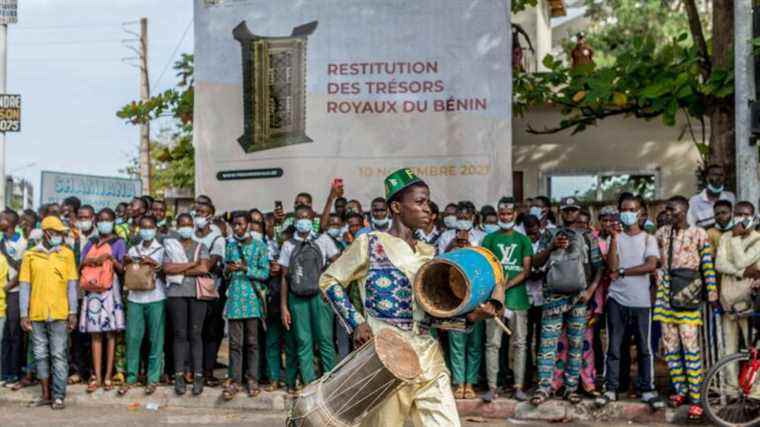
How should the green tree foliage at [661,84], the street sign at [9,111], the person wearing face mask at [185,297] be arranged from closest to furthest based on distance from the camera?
the person wearing face mask at [185,297]
the green tree foliage at [661,84]
the street sign at [9,111]

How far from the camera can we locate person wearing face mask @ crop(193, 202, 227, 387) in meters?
10.2

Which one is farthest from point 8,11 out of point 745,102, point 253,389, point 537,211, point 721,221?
point 721,221

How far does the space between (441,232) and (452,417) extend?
5386 millimetres

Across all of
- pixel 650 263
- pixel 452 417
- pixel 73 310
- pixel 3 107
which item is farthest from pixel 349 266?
pixel 3 107

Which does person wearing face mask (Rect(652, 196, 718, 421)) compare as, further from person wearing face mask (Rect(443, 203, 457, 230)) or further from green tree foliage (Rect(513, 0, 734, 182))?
green tree foliage (Rect(513, 0, 734, 182))

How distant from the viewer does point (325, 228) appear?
10.4 m

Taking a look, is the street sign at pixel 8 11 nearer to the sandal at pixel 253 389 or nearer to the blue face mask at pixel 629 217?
the sandal at pixel 253 389

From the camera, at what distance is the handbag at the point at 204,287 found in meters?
10.0

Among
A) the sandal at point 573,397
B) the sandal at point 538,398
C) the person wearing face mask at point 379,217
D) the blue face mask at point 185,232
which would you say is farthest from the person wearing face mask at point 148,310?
the sandal at point 573,397

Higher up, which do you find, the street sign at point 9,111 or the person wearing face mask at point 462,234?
the street sign at point 9,111

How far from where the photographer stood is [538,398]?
30.2 feet

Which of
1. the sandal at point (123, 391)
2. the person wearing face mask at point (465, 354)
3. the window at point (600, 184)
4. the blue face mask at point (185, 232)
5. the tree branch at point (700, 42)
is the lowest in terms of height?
the sandal at point (123, 391)

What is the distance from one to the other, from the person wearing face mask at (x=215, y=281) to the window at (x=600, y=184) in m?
6.94

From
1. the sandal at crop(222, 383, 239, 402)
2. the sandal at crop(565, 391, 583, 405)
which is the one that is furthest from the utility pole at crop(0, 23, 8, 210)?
the sandal at crop(565, 391, 583, 405)
